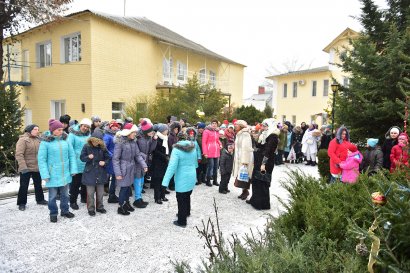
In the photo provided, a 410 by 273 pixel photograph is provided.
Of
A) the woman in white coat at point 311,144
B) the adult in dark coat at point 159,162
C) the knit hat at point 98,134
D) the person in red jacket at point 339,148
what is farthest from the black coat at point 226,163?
the woman in white coat at point 311,144

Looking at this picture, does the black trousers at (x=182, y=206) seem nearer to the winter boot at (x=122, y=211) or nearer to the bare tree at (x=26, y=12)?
the winter boot at (x=122, y=211)

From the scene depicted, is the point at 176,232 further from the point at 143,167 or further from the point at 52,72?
the point at 52,72

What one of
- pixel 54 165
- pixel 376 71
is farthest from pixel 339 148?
pixel 54 165

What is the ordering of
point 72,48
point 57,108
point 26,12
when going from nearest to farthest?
point 26,12 < point 72,48 < point 57,108

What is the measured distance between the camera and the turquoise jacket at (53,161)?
595 cm

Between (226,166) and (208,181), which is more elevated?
(226,166)

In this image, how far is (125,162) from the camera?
6574 mm

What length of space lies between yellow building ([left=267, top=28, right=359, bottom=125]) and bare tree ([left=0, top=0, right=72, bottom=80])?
23636 millimetres

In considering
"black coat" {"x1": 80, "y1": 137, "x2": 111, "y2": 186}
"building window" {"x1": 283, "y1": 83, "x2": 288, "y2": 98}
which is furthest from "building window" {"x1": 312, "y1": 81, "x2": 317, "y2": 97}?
"black coat" {"x1": 80, "y1": 137, "x2": 111, "y2": 186}

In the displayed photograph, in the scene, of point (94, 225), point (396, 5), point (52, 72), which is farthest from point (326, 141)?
point (52, 72)

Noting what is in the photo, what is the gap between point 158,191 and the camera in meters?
7.50

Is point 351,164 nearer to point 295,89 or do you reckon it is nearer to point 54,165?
point 54,165

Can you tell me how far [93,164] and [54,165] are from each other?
0.71 meters

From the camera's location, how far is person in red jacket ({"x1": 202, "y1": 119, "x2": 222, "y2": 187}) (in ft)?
30.8
